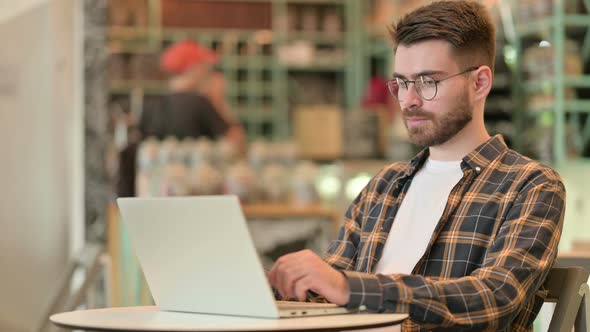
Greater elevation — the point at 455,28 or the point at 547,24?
the point at 547,24

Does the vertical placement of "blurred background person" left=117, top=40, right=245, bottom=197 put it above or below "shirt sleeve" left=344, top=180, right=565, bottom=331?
above

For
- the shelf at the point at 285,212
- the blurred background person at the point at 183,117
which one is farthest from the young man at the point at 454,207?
the blurred background person at the point at 183,117

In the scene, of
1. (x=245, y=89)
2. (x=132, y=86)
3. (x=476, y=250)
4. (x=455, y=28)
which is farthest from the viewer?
(x=245, y=89)

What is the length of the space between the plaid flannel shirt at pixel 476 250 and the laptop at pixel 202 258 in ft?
0.36

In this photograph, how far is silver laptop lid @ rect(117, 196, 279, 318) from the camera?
142 cm

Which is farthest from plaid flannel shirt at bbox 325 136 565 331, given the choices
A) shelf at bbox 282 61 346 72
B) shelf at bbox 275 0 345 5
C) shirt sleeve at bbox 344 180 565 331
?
shelf at bbox 275 0 345 5

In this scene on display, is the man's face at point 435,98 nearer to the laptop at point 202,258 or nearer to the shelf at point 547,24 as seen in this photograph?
the laptop at point 202,258

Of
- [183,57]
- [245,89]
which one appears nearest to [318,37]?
[245,89]

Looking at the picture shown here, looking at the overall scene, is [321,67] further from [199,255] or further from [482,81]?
[199,255]

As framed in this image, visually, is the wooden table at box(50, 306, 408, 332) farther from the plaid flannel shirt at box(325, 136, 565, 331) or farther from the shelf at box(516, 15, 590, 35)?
the shelf at box(516, 15, 590, 35)

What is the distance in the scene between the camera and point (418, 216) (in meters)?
1.93

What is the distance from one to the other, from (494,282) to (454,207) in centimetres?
24

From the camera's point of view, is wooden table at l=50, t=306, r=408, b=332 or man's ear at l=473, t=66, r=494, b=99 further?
man's ear at l=473, t=66, r=494, b=99

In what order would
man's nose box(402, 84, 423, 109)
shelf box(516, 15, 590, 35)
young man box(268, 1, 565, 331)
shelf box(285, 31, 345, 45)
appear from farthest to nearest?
shelf box(285, 31, 345, 45)
shelf box(516, 15, 590, 35)
man's nose box(402, 84, 423, 109)
young man box(268, 1, 565, 331)
